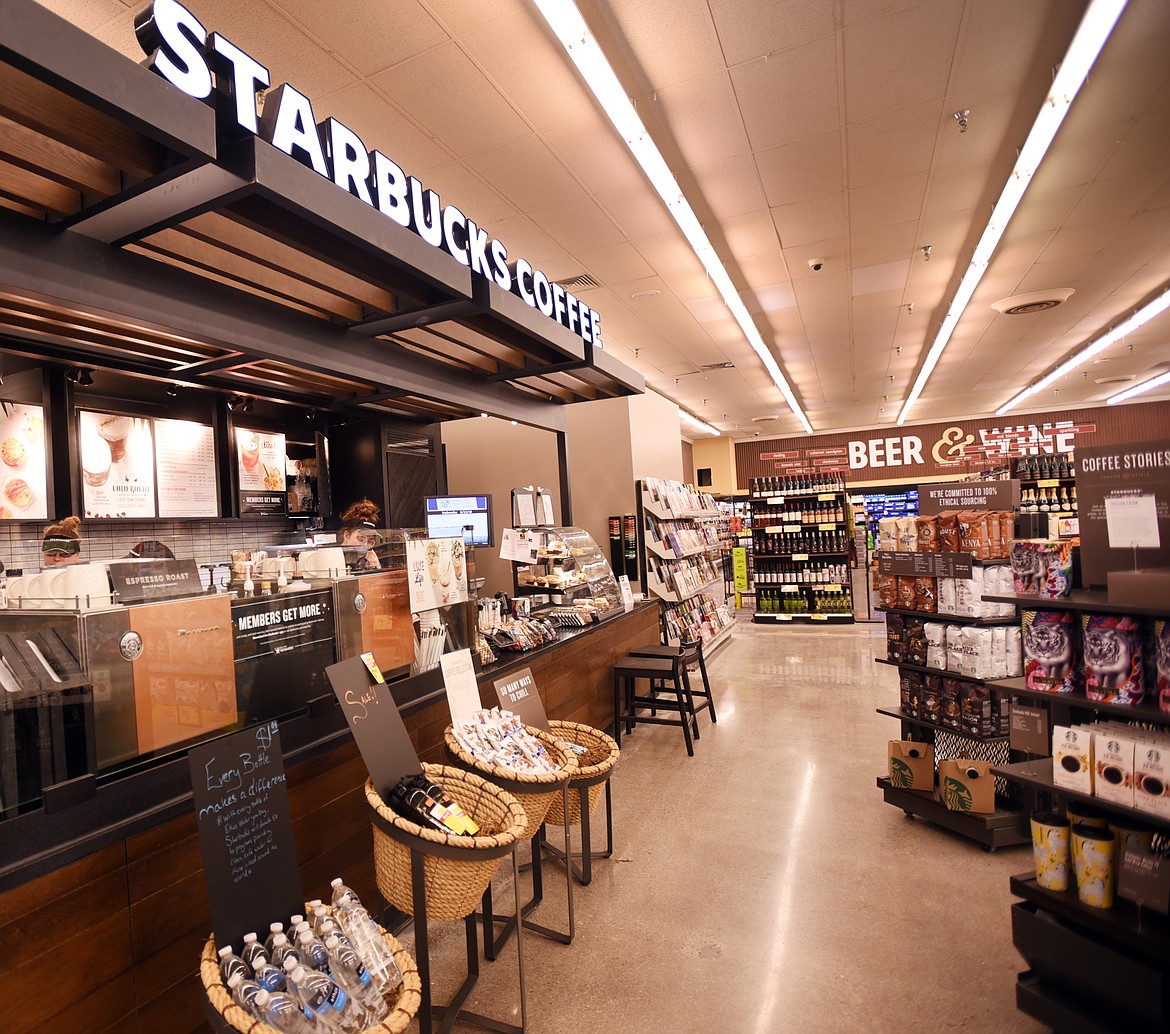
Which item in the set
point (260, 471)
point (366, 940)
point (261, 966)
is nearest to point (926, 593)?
point (366, 940)

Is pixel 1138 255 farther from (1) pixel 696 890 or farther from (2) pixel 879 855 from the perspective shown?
(1) pixel 696 890

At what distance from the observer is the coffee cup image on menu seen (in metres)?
4.57

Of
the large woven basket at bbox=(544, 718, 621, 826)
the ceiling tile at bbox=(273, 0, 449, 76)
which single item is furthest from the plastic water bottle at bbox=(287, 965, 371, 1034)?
the ceiling tile at bbox=(273, 0, 449, 76)

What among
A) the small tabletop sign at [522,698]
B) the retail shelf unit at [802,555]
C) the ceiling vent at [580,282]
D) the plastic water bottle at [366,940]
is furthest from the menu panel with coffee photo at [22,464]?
the retail shelf unit at [802,555]

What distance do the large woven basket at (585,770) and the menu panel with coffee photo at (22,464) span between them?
3.52 meters

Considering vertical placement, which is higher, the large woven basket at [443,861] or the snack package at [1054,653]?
the snack package at [1054,653]

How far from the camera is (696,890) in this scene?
9.83 feet

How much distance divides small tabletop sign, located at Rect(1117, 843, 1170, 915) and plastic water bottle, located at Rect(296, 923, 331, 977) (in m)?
2.25

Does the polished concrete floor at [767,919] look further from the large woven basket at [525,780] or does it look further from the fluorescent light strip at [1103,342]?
the fluorescent light strip at [1103,342]

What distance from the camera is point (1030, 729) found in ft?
7.88

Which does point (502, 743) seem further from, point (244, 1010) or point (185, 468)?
point (185, 468)

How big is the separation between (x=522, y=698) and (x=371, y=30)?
345 centimetres

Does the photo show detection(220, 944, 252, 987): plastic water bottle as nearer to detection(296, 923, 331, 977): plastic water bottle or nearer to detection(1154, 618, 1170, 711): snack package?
detection(296, 923, 331, 977): plastic water bottle

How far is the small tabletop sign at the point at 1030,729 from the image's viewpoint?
2.36 metres
